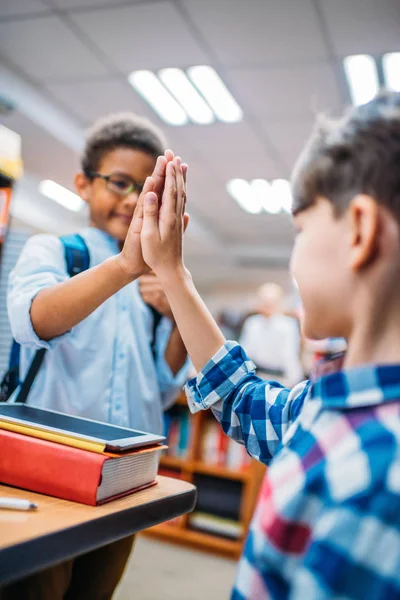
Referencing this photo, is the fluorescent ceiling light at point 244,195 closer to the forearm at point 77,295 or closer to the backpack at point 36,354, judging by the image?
the backpack at point 36,354

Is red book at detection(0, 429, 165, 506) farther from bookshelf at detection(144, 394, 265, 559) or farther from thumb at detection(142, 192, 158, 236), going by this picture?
bookshelf at detection(144, 394, 265, 559)

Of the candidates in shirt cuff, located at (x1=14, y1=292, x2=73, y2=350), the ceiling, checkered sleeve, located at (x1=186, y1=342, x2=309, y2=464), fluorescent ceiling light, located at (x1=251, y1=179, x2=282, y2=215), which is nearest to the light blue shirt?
shirt cuff, located at (x1=14, y1=292, x2=73, y2=350)

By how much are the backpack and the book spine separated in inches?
9.3

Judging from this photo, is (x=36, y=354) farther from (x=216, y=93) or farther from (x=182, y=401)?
(x=216, y=93)

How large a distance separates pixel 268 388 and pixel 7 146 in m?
1.91

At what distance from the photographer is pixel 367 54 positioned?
2865 mm

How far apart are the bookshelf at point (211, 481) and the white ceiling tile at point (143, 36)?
2.02 meters

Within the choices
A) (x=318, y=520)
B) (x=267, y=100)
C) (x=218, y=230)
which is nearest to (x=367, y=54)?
(x=267, y=100)

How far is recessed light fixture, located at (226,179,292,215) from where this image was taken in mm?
5207

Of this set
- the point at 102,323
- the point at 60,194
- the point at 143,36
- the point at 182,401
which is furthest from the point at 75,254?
the point at 60,194

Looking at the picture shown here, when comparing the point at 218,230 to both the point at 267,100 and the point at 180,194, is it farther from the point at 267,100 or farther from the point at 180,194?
the point at 180,194

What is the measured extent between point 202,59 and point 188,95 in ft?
1.70

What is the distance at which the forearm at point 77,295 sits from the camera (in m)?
0.77

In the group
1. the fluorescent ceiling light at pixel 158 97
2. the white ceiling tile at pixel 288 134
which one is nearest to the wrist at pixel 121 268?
the fluorescent ceiling light at pixel 158 97
